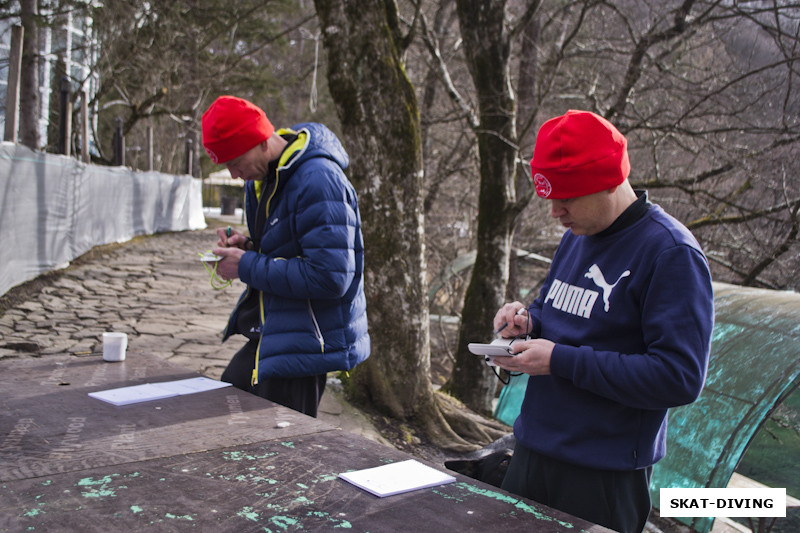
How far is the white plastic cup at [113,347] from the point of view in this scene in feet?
11.6

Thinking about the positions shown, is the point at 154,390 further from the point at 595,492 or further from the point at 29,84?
the point at 29,84

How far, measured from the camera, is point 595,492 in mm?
2143

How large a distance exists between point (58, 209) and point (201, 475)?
9.95 m

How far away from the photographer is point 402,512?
76.6 inches

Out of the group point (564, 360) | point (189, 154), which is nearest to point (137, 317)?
point (564, 360)

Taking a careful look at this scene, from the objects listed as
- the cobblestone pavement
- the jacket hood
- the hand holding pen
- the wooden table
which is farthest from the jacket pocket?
the cobblestone pavement

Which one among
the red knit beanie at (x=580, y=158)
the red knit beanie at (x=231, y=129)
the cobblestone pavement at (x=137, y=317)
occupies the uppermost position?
Answer: the red knit beanie at (x=231, y=129)

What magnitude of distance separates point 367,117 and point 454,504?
4.06 meters

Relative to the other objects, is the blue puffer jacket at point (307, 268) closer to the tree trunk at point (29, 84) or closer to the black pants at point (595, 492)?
the black pants at point (595, 492)

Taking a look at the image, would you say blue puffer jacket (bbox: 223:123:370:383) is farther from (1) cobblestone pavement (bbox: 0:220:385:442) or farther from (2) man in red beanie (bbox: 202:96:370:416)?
(1) cobblestone pavement (bbox: 0:220:385:442)

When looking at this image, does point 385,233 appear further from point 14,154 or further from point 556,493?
point 14,154

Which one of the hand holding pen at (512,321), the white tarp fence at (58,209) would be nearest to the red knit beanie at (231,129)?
the hand holding pen at (512,321)

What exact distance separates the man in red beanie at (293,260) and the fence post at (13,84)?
23.1ft

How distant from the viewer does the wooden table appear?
186 cm
